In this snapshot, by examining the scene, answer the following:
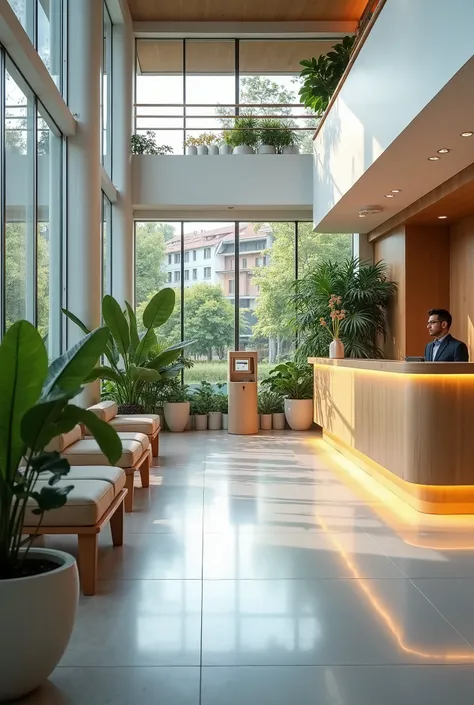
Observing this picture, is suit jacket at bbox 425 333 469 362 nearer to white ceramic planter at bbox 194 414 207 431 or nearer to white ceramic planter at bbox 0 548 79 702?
white ceramic planter at bbox 0 548 79 702

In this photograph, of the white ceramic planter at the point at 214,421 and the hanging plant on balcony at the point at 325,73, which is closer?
the hanging plant on balcony at the point at 325,73

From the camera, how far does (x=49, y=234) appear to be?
7500mm

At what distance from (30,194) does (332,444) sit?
16.7 feet

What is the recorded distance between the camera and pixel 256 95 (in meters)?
12.3

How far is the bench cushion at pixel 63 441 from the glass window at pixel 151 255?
6283 millimetres

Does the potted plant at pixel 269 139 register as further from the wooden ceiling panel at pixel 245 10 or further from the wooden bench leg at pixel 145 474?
the wooden bench leg at pixel 145 474

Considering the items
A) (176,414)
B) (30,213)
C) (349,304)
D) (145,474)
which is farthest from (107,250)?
(145,474)

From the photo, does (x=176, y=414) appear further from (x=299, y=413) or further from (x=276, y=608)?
(x=276, y=608)

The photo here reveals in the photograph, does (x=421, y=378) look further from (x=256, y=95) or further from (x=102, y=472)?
(x=256, y=95)

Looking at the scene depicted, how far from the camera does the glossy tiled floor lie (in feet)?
9.02

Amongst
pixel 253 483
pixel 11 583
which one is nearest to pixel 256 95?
pixel 253 483

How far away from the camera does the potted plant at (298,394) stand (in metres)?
11.4

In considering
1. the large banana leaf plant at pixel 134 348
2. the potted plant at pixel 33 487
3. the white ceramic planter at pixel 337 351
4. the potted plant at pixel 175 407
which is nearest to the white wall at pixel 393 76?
the white ceramic planter at pixel 337 351

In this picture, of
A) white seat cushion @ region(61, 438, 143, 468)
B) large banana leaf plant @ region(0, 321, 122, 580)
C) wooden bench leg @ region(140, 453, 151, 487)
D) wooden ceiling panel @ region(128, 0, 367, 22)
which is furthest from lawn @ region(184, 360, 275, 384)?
large banana leaf plant @ region(0, 321, 122, 580)
